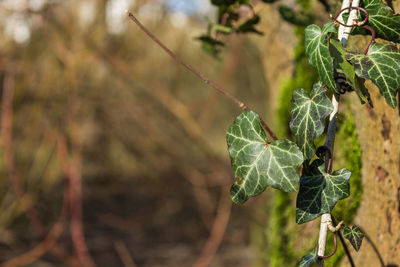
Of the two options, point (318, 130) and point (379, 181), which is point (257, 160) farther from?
point (379, 181)

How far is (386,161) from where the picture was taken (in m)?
0.74

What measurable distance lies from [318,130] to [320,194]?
0.08m

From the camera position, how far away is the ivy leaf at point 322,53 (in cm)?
53

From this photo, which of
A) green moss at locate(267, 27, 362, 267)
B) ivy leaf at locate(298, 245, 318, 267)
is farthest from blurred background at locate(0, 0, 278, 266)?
ivy leaf at locate(298, 245, 318, 267)

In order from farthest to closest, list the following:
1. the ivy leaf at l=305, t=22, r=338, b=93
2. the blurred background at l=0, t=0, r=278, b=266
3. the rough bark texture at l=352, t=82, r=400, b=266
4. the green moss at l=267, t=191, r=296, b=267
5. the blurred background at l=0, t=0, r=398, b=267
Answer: the blurred background at l=0, t=0, r=278, b=266 < the blurred background at l=0, t=0, r=398, b=267 < the green moss at l=267, t=191, r=296, b=267 < the rough bark texture at l=352, t=82, r=400, b=266 < the ivy leaf at l=305, t=22, r=338, b=93

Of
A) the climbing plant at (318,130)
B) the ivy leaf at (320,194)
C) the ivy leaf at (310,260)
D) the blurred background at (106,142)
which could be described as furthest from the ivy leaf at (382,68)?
the blurred background at (106,142)

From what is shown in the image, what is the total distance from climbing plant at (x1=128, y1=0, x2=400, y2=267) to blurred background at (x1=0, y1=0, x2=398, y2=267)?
11.1 inches

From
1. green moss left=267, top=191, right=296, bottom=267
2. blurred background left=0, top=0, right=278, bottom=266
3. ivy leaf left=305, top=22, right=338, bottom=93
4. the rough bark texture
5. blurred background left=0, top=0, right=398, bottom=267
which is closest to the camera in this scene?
ivy leaf left=305, top=22, right=338, bottom=93

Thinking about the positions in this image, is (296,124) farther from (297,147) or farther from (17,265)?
(17,265)

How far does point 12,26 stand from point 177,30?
1415mm

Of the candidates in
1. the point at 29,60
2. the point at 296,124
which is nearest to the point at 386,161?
the point at 296,124

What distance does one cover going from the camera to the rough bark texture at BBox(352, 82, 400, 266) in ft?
2.37

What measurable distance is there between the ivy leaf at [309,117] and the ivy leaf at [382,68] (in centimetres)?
5

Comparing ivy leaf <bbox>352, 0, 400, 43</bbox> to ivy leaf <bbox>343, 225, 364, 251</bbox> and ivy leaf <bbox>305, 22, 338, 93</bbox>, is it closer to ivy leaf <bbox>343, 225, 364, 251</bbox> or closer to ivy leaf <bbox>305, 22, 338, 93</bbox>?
ivy leaf <bbox>305, 22, 338, 93</bbox>
